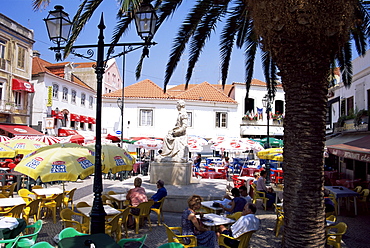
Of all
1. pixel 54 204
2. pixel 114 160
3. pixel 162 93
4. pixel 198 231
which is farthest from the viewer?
pixel 162 93

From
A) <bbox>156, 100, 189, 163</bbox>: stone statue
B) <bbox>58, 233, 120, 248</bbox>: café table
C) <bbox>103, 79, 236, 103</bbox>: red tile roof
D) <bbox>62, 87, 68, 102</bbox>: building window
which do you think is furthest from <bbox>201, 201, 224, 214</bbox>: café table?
<bbox>62, 87, 68, 102</bbox>: building window

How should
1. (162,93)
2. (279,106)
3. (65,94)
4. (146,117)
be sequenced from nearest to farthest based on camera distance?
(65,94), (146,117), (162,93), (279,106)

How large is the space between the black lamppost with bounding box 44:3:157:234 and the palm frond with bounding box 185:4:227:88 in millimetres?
1666

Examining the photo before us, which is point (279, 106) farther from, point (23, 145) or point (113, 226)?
point (113, 226)

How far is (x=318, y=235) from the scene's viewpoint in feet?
14.0

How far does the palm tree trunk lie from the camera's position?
4227 mm

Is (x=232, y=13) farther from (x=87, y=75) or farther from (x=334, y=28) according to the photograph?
(x=87, y=75)

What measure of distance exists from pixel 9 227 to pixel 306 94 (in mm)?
5515

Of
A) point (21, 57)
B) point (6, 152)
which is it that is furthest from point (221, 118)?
point (6, 152)

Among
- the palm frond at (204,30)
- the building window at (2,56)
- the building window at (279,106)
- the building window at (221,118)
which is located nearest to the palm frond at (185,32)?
the palm frond at (204,30)

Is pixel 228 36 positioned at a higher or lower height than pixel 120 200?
higher

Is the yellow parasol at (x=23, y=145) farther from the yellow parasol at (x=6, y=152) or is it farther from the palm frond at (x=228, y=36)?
the palm frond at (x=228, y=36)

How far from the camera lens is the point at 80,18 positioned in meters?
6.64

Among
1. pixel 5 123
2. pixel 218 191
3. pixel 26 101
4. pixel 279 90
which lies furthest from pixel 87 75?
pixel 218 191
